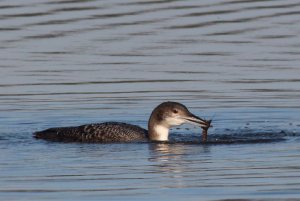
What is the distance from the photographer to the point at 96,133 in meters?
16.7

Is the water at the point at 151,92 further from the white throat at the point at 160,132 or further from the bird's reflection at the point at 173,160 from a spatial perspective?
the white throat at the point at 160,132

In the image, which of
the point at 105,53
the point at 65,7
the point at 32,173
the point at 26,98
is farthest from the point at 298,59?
the point at 32,173

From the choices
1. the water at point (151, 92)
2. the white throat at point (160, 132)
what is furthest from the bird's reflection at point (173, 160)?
the white throat at point (160, 132)

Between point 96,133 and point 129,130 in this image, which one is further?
point 96,133

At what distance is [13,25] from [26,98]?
5.97 meters

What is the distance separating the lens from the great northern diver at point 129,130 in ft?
54.3

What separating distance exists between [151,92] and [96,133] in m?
2.78

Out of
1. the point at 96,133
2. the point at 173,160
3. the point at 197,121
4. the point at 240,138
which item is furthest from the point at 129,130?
the point at 173,160

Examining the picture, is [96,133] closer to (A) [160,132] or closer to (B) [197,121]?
(A) [160,132]

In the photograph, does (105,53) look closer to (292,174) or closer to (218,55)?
(218,55)

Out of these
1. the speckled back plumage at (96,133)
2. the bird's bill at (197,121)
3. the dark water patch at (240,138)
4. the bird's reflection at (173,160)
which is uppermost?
the bird's bill at (197,121)

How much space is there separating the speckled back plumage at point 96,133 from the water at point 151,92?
18 cm

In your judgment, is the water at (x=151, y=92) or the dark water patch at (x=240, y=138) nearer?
the water at (x=151, y=92)

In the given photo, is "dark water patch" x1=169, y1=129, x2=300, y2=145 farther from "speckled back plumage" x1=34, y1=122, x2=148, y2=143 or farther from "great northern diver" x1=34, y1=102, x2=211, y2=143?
"speckled back plumage" x1=34, y1=122, x2=148, y2=143
